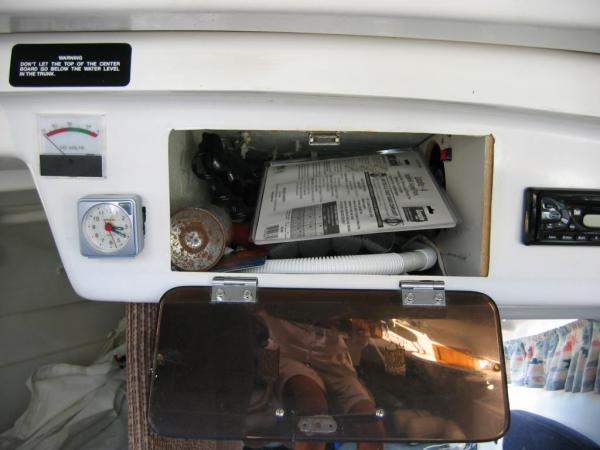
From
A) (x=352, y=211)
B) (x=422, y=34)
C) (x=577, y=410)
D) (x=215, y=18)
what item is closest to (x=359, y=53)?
(x=422, y=34)

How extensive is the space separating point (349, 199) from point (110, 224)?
16.6 inches

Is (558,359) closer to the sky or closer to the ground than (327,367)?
closer to the ground

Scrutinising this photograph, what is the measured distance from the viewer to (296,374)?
0.68m

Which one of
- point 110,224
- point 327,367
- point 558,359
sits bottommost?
point 558,359

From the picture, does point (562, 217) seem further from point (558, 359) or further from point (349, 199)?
point (558, 359)

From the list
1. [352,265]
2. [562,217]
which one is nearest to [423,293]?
[352,265]

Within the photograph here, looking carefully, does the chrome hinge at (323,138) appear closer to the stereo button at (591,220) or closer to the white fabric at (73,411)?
the stereo button at (591,220)

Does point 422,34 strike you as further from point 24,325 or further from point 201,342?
point 24,325

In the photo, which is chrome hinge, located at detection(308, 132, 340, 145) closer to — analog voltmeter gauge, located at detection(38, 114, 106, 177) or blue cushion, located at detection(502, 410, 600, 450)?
analog voltmeter gauge, located at detection(38, 114, 106, 177)

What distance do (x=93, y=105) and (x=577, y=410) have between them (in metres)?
1.44

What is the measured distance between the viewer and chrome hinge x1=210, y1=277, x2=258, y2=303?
2.28 ft

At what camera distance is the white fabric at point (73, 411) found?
4.05ft

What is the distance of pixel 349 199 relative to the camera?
2.78 feet

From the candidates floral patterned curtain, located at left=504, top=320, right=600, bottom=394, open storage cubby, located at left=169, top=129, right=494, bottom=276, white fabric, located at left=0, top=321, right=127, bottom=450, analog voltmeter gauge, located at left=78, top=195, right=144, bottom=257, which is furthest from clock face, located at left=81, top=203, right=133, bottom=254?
floral patterned curtain, located at left=504, top=320, right=600, bottom=394
